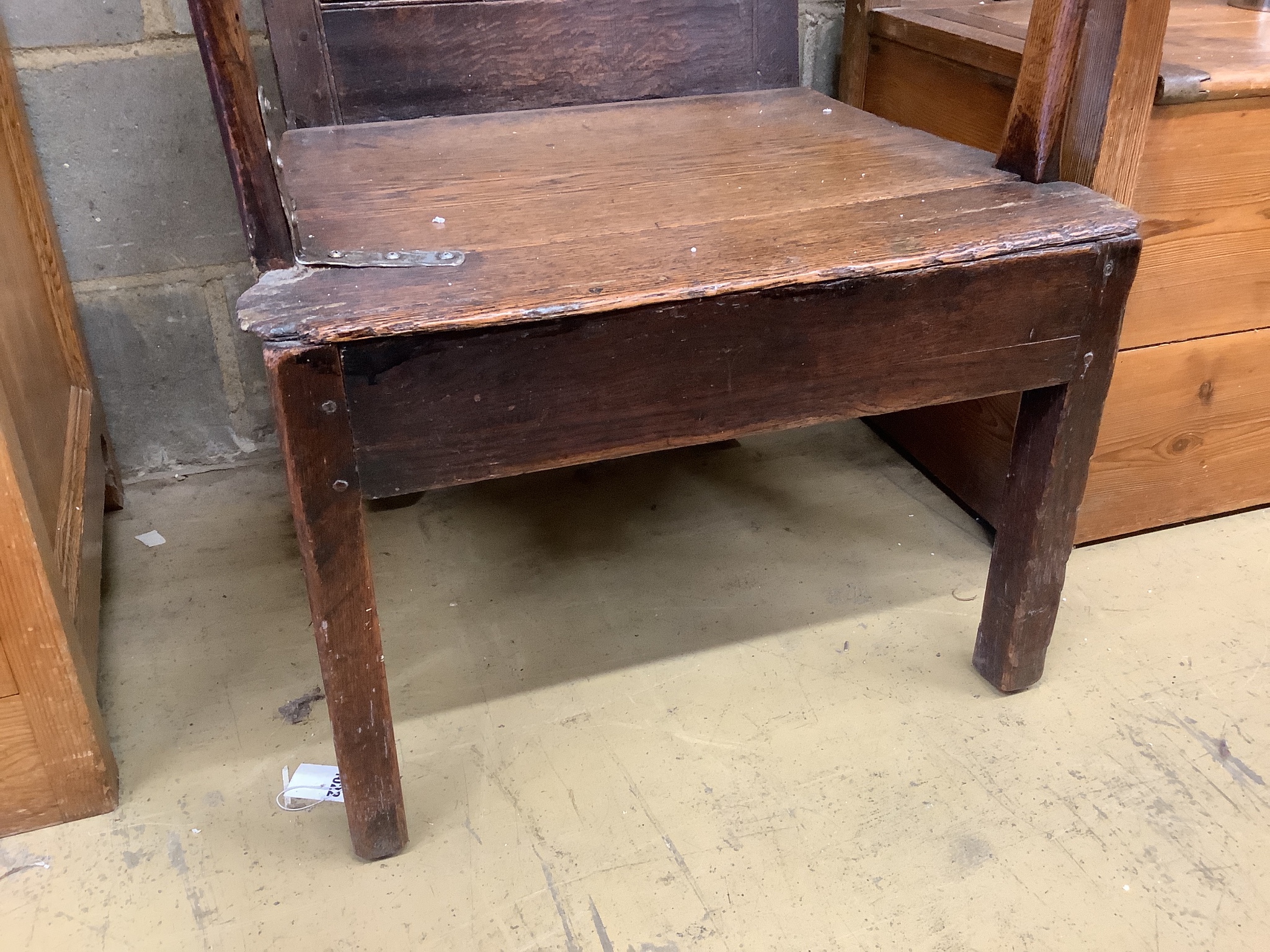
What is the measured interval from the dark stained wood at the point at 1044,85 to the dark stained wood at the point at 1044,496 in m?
0.12

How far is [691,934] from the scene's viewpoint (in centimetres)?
78

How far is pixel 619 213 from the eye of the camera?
810mm

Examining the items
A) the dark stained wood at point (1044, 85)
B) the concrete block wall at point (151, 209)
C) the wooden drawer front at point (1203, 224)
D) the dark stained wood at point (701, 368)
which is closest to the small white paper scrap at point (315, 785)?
the dark stained wood at point (701, 368)

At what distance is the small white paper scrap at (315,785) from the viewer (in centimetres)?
91

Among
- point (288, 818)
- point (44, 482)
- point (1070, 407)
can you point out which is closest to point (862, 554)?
point (1070, 407)

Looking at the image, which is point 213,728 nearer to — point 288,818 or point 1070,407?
point 288,818

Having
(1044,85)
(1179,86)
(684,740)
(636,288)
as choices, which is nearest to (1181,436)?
(1179,86)

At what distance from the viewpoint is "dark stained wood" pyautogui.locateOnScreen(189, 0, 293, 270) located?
0.62 metres

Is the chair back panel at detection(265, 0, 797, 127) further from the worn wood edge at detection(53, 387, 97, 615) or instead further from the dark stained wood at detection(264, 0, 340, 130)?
the worn wood edge at detection(53, 387, 97, 615)

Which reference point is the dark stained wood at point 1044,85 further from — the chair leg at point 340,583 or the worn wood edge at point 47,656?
the worn wood edge at point 47,656

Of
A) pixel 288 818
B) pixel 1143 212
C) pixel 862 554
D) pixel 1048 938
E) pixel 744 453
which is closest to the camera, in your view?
pixel 1048 938

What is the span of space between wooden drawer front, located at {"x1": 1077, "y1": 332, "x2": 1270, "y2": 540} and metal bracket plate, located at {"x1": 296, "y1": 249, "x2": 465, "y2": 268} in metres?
0.80

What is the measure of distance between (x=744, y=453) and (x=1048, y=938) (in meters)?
0.81

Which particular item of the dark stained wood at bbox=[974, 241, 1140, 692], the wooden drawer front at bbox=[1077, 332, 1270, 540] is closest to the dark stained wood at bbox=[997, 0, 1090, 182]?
the dark stained wood at bbox=[974, 241, 1140, 692]
